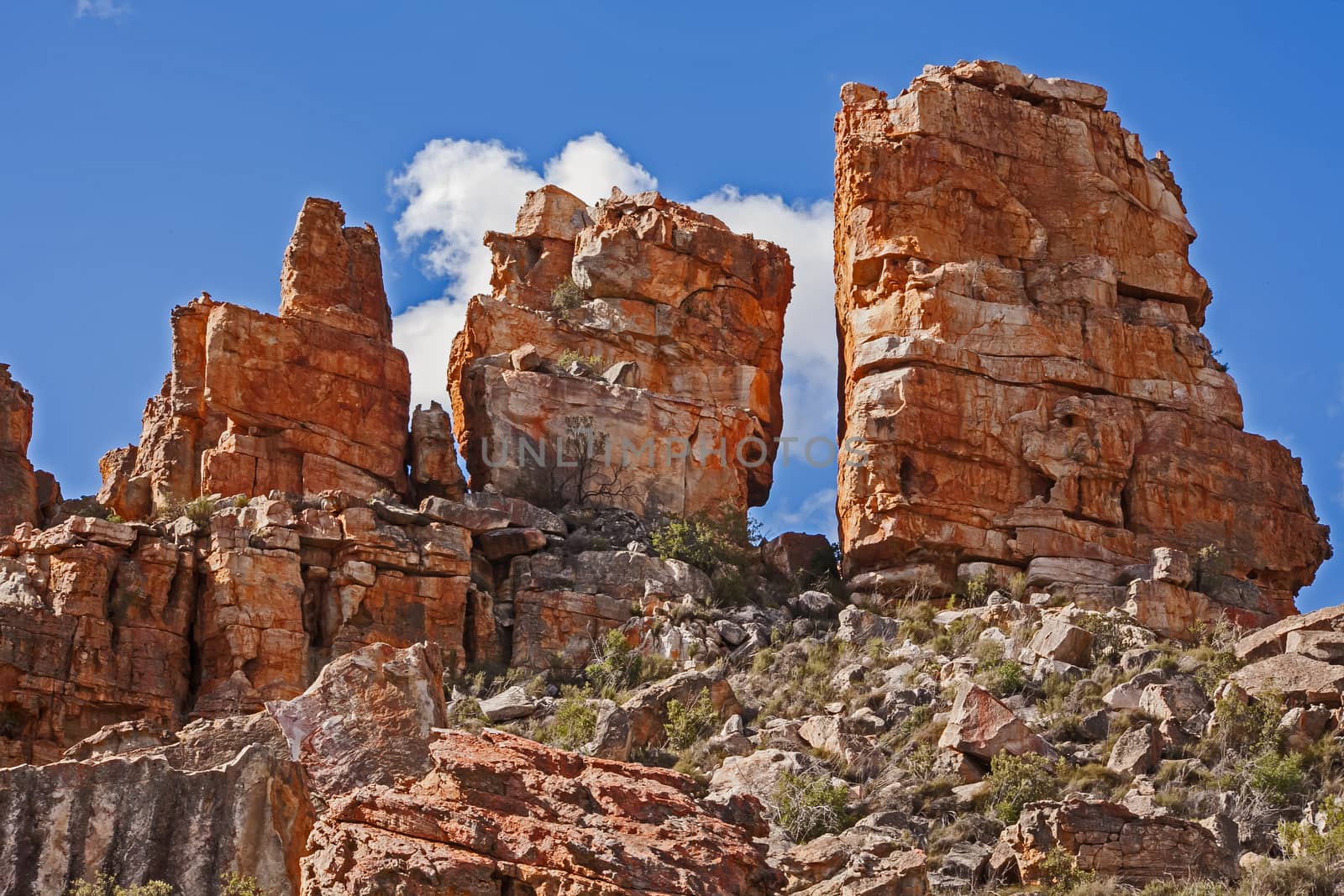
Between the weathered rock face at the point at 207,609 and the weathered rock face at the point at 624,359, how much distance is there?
5153 mm

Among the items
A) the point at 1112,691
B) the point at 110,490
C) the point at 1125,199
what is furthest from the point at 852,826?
the point at 1125,199

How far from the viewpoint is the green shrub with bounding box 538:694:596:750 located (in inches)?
1410

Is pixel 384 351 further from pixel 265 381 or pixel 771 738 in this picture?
pixel 771 738

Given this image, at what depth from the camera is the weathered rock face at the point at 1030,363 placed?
154ft

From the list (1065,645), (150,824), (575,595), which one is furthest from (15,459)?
(150,824)

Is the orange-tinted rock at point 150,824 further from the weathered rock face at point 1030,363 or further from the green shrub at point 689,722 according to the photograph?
the weathered rock face at point 1030,363

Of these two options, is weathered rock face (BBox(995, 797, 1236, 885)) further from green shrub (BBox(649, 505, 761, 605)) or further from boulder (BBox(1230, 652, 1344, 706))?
green shrub (BBox(649, 505, 761, 605))

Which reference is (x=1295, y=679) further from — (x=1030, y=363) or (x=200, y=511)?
(x=200, y=511)

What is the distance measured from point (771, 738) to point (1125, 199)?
67.2 ft

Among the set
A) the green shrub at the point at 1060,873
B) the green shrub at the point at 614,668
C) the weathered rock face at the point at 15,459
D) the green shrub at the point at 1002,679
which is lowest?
the green shrub at the point at 1060,873

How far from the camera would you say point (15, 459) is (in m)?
43.7

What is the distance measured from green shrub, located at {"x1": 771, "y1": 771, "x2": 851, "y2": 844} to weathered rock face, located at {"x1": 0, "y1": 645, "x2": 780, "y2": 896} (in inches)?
209

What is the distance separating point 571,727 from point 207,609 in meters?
7.48

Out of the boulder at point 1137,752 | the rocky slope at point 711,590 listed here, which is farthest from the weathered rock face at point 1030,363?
the boulder at point 1137,752
